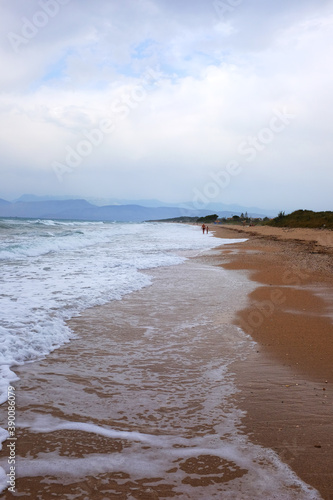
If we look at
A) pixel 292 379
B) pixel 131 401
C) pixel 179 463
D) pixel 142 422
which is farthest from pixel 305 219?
pixel 179 463

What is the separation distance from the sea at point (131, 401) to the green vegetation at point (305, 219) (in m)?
34.5

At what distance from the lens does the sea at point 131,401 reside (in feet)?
7.81

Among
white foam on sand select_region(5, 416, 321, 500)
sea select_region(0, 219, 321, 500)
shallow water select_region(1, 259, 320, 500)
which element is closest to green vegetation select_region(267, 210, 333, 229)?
sea select_region(0, 219, 321, 500)

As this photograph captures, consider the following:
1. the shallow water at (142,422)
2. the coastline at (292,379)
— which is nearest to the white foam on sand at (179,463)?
the shallow water at (142,422)

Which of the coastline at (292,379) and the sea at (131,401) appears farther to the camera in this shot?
the coastline at (292,379)

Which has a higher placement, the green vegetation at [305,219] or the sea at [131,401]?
the green vegetation at [305,219]

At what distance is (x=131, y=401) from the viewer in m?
3.49

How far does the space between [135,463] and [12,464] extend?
866 millimetres

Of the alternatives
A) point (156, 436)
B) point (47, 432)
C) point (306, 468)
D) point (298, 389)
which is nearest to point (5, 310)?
point (47, 432)

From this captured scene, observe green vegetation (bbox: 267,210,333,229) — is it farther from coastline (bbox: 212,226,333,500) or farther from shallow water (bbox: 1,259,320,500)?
shallow water (bbox: 1,259,320,500)

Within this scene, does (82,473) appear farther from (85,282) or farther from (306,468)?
(85,282)

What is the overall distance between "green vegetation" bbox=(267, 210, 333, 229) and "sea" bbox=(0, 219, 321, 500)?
113 ft

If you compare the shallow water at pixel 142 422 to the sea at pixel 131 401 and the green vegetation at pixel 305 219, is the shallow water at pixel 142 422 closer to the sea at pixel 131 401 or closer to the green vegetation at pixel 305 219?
the sea at pixel 131 401

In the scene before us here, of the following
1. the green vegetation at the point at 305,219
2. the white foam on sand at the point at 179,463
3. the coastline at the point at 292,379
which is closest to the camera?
the white foam on sand at the point at 179,463
